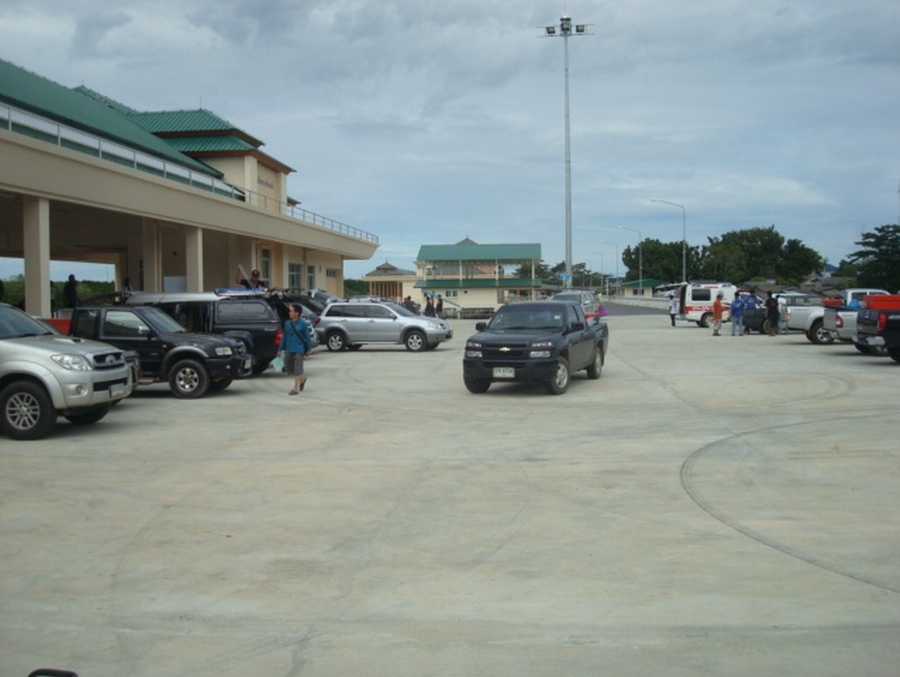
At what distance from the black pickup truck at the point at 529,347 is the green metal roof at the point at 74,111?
17780 mm

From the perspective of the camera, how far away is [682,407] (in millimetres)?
14375

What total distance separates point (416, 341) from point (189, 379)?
41.5 ft

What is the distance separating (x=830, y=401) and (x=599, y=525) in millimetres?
9078

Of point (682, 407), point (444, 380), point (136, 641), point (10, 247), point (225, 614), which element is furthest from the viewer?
point (10, 247)

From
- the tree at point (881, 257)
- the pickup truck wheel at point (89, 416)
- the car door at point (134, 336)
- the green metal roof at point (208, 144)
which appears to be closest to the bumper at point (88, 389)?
the pickup truck wheel at point (89, 416)

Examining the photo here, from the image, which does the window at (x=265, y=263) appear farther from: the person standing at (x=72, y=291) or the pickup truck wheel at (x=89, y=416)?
the pickup truck wheel at (x=89, y=416)


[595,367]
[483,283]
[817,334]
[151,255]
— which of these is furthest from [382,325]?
[483,283]

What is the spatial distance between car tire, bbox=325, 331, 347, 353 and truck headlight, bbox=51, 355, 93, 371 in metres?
17.0

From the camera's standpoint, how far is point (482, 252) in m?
78.9

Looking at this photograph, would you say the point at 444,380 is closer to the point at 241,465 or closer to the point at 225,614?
the point at 241,465

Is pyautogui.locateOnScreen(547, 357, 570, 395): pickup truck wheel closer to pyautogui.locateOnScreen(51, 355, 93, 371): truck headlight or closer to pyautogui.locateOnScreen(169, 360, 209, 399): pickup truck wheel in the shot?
pyautogui.locateOnScreen(169, 360, 209, 399): pickup truck wheel

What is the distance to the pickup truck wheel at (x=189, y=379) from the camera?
16.2 meters

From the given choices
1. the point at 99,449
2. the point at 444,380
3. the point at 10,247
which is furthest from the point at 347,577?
the point at 10,247

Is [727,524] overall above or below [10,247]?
below
